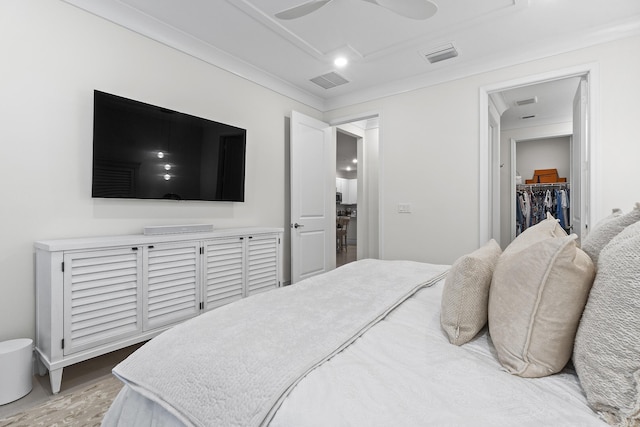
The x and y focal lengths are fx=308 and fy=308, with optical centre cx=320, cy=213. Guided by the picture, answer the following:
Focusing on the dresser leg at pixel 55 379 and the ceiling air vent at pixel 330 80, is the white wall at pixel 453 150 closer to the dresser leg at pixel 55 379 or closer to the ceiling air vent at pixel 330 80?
the ceiling air vent at pixel 330 80

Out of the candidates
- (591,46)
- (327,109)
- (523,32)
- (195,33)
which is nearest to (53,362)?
(195,33)

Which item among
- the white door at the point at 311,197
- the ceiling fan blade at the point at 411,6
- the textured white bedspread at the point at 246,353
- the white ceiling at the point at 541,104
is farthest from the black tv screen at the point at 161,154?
the white ceiling at the point at 541,104

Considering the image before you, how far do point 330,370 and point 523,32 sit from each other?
3.42m

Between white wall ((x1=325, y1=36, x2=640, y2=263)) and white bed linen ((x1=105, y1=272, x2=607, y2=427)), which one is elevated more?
white wall ((x1=325, y1=36, x2=640, y2=263))

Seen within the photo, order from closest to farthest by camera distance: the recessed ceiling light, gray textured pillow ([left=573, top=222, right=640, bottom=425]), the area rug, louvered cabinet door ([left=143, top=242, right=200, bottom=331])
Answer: gray textured pillow ([left=573, top=222, right=640, bottom=425]) < the area rug < louvered cabinet door ([left=143, top=242, right=200, bottom=331]) < the recessed ceiling light

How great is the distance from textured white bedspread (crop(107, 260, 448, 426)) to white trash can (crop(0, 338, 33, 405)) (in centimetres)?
124

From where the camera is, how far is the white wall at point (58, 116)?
6.47ft

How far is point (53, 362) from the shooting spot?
1.82m

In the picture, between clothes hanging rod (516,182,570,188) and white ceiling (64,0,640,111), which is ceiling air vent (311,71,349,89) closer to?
white ceiling (64,0,640,111)

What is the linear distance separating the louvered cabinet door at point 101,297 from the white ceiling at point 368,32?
6.13 ft

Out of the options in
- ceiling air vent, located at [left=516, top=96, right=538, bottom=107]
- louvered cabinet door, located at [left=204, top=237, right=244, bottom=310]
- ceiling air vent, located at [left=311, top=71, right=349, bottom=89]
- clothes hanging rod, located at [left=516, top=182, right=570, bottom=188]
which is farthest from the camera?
clothes hanging rod, located at [left=516, top=182, right=570, bottom=188]

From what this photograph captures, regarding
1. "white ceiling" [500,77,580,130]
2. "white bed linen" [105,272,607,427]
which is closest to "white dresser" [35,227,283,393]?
"white bed linen" [105,272,607,427]

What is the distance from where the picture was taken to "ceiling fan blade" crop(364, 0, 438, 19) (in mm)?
1932

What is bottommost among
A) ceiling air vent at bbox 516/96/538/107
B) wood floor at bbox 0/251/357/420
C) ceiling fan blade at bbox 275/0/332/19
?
wood floor at bbox 0/251/357/420
